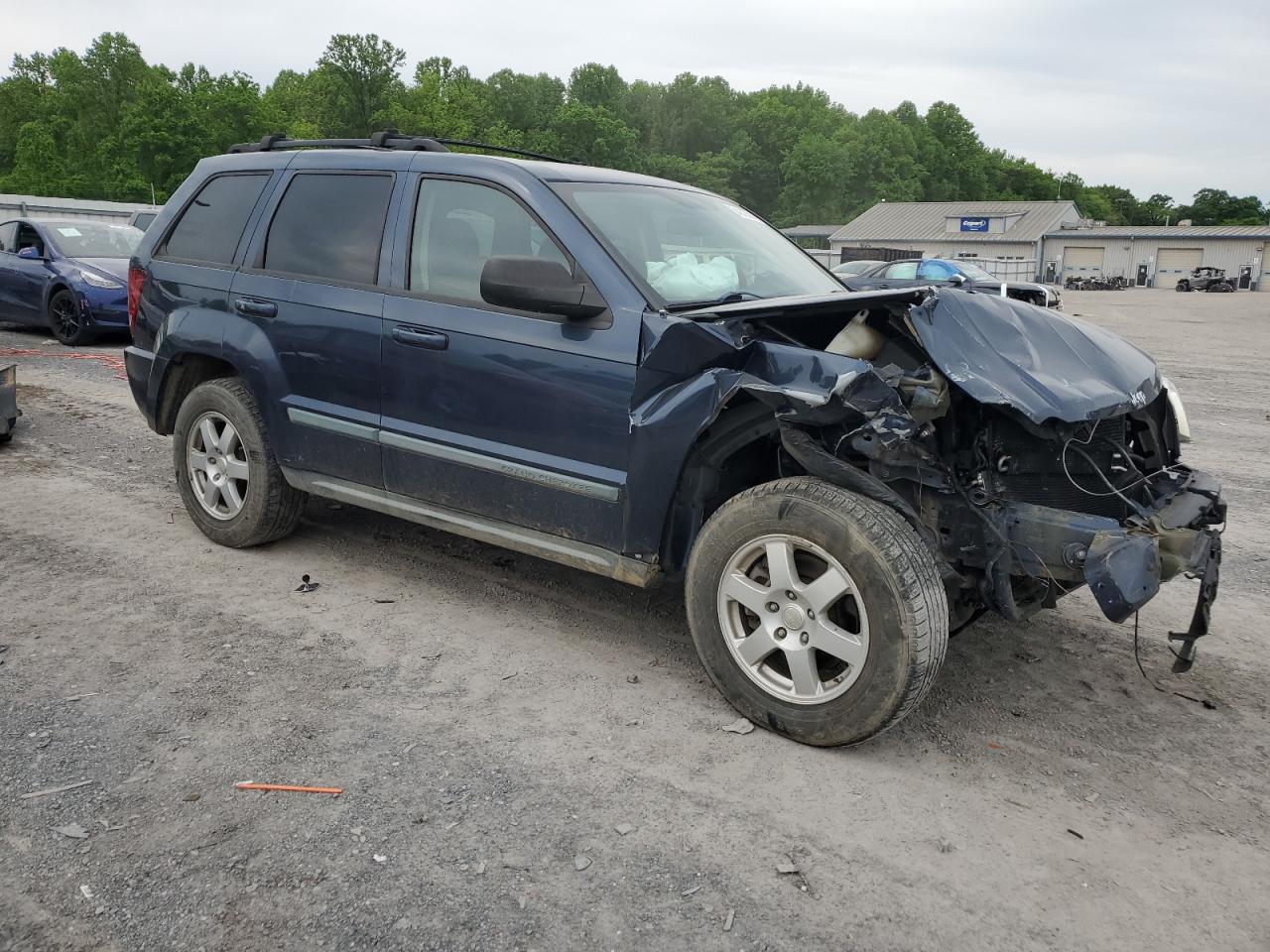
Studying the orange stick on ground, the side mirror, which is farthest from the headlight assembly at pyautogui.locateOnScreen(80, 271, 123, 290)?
the orange stick on ground

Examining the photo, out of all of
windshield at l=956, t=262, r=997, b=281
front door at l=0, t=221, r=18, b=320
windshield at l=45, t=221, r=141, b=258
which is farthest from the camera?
windshield at l=956, t=262, r=997, b=281

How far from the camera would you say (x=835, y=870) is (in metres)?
2.74

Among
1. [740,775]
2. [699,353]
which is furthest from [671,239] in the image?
[740,775]

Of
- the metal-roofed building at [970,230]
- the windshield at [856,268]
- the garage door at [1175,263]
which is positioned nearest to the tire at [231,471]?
the windshield at [856,268]

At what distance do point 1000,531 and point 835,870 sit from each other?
1270mm

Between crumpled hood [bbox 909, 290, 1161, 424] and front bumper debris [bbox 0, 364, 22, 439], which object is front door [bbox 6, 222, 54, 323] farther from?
crumpled hood [bbox 909, 290, 1161, 424]

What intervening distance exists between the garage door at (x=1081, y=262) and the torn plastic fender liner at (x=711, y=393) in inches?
2902

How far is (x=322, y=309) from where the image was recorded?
452 centimetres

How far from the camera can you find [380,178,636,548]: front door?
3746 millimetres

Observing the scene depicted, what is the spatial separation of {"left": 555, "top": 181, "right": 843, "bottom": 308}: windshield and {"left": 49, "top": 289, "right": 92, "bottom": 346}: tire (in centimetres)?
1014

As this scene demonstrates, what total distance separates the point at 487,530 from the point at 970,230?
7733 centimetres

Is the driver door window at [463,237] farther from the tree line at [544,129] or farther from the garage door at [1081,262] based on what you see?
the garage door at [1081,262]

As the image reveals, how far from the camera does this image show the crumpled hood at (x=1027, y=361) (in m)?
3.22

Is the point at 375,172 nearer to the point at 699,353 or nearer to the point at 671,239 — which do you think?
the point at 671,239
